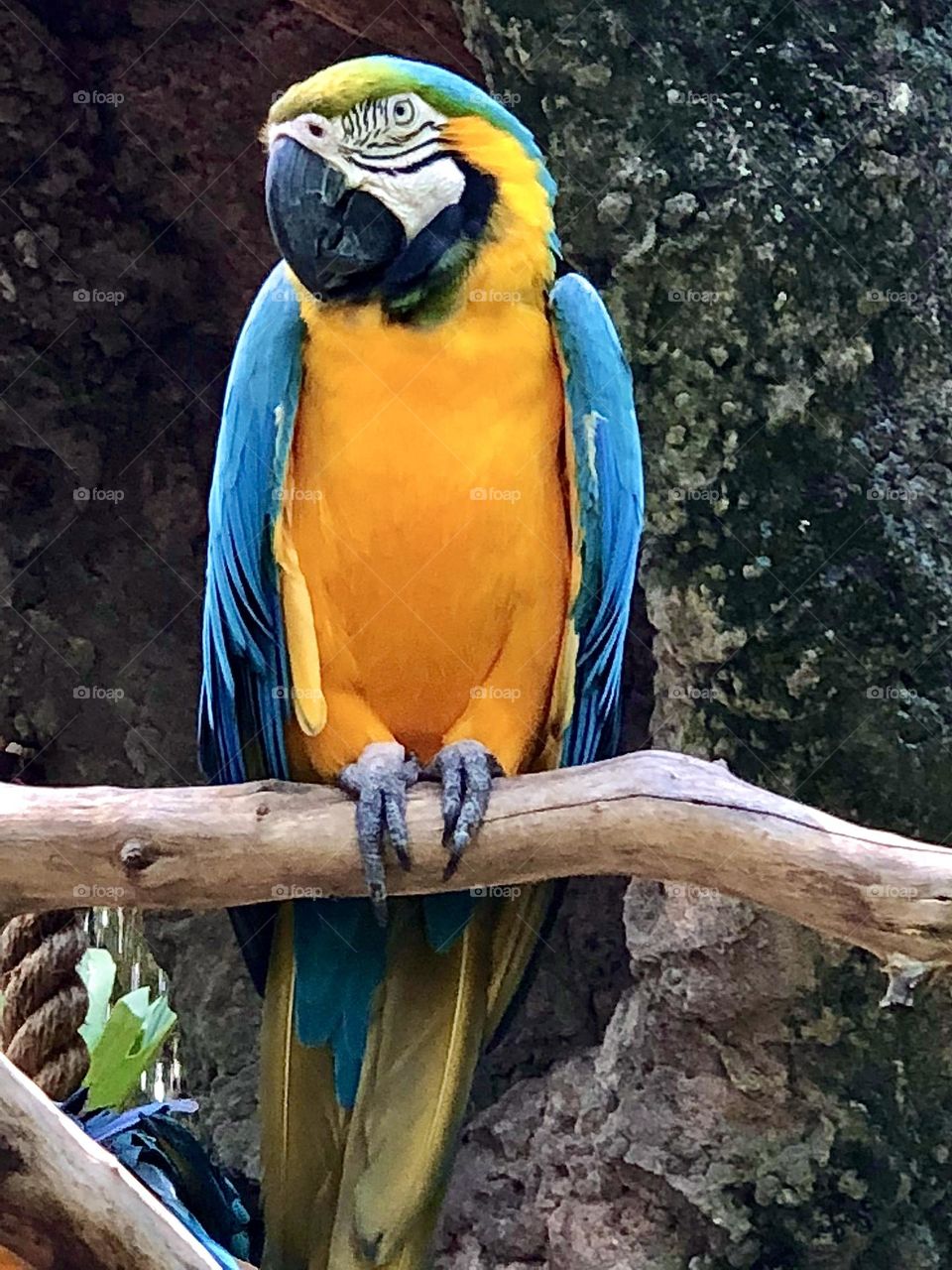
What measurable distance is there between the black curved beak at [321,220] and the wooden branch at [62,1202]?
691 mm

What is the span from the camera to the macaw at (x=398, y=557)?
114cm

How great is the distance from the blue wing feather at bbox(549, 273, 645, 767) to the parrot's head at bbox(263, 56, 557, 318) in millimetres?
59

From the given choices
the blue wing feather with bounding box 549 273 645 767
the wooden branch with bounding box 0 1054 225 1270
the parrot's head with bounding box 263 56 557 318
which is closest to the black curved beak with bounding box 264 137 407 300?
the parrot's head with bounding box 263 56 557 318

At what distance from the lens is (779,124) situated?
57.0 inches

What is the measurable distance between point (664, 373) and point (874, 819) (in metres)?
0.54

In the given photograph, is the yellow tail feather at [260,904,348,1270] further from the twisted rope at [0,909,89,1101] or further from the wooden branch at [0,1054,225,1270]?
the twisted rope at [0,909,89,1101]

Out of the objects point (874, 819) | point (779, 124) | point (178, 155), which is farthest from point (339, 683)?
point (178, 155)

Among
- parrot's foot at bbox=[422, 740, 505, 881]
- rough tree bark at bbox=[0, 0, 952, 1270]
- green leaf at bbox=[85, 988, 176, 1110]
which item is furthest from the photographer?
green leaf at bbox=[85, 988, 176, 1110]

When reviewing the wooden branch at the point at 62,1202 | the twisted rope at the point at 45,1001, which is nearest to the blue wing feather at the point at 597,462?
the wooden branch at the point at 62,1202

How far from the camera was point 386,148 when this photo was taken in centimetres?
111

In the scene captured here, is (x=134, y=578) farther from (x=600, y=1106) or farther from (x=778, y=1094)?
(x=778, y=1094)

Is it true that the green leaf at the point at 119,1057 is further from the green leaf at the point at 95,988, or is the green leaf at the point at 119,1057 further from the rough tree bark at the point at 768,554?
the rough tree bark at the point at 768,554

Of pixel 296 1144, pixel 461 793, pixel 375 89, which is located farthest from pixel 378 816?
pixel 375 89

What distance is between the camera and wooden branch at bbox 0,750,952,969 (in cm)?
94
